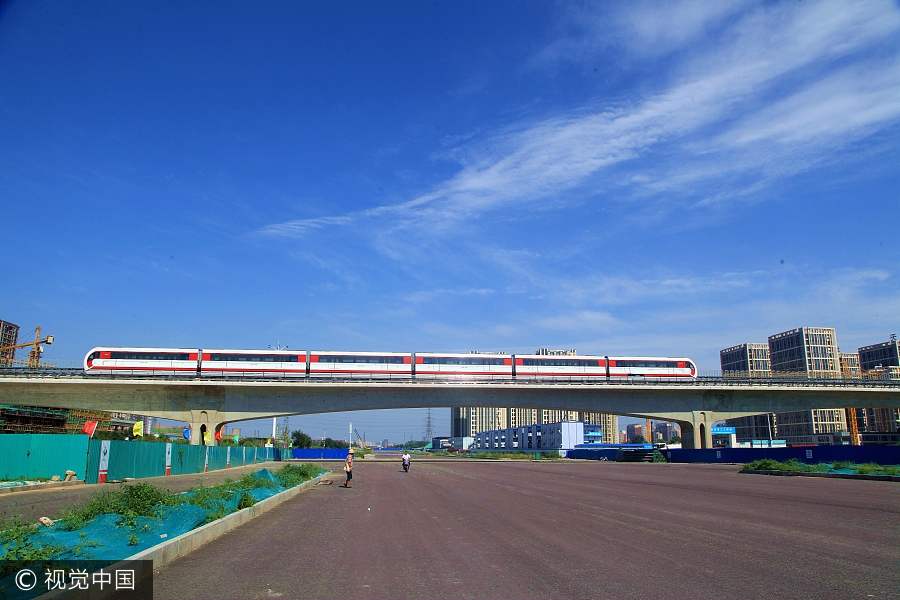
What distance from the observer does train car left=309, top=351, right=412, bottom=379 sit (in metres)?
51.1

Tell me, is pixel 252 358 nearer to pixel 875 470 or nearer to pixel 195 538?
pixel 195 538

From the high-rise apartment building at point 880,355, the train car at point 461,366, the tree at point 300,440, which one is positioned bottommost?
the tree at point 300,440

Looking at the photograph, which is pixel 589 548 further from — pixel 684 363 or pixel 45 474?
pixel 684 363

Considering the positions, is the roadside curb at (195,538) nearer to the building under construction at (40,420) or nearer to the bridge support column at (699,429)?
the bridge support column at (699,429)

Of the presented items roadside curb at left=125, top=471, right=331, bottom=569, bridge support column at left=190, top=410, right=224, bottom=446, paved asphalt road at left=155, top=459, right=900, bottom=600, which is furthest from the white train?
roadside curb at left=125, top=471, right=331, bottom=569

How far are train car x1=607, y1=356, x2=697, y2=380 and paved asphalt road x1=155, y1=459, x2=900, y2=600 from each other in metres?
39.3

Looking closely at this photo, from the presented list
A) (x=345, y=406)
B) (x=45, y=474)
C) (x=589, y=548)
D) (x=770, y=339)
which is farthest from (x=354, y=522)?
(x=770, y=339)

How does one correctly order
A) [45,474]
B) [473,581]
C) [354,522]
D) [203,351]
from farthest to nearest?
[203,351] → [45,474] → [354,522] → [473,581]

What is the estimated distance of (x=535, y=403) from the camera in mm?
54375

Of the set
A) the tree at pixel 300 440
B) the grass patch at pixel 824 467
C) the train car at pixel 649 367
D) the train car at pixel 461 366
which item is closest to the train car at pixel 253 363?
the train car at pixel 461 366

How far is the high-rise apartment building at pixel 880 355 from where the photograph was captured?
111 meters

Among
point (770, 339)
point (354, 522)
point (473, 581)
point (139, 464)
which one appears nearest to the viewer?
point (473, 581)

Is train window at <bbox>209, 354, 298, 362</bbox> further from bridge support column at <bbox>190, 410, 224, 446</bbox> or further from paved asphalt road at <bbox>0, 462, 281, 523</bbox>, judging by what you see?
paved asphalt road at <bbox>0, 462, 281, 523</bbox>

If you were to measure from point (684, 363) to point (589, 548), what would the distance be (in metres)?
50.8
